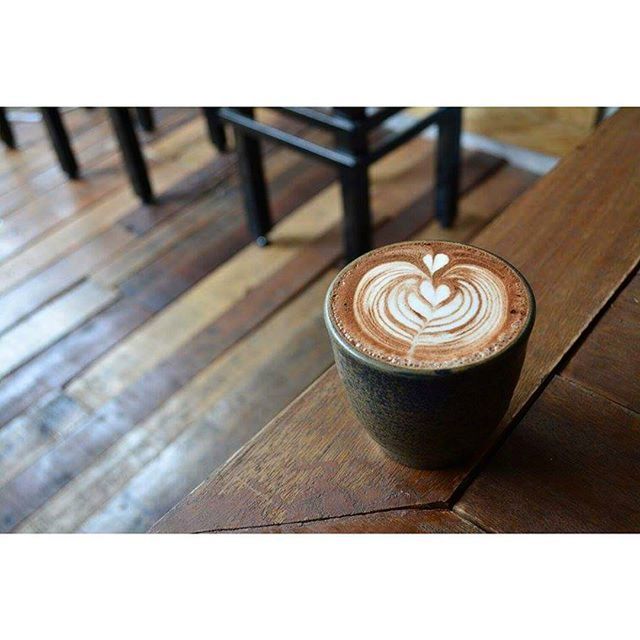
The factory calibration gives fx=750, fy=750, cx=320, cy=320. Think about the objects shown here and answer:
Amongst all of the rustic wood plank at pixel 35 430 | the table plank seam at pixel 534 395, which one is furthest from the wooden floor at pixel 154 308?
the table plank seam at pixel 534 395

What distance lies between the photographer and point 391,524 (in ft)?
2.17

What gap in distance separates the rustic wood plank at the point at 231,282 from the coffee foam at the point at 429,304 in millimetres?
1082

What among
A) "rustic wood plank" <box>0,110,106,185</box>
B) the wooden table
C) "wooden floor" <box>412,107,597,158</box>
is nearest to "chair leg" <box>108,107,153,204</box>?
"rustic wood plank" <box>0,110,106,185</box>

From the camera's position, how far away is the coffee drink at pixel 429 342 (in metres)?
0.58

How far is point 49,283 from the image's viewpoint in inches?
76.4

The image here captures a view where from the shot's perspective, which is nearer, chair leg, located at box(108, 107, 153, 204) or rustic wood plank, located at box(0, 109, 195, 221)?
chair leg, located at box(108, 107, 153, 204)

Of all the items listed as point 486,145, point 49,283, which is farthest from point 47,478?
point 486,145

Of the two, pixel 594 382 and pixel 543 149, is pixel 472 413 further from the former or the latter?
pixel 543 149

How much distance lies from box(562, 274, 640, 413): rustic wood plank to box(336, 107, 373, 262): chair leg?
2.95 ft

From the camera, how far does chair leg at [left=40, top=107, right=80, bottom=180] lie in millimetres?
2193

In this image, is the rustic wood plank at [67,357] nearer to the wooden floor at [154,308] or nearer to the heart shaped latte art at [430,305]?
the wooden floor at [154,308]

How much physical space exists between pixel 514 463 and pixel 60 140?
1952 mm

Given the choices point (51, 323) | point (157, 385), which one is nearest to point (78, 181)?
point (51, 323)

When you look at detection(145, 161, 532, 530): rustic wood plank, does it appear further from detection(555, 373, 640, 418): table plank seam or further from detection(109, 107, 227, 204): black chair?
detection(555, 373, 640, 418): table plank seam
